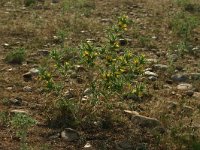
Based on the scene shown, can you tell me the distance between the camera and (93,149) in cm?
523

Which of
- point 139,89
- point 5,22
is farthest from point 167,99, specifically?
point 5,22

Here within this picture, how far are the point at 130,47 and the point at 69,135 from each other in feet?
13.1

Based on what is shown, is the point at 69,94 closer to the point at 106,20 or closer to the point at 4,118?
the point at 4,118

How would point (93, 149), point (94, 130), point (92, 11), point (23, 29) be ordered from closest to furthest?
1. point (93, 149)
2. point (94, 130)
3. point (23, 29)
4. point (92, 11)

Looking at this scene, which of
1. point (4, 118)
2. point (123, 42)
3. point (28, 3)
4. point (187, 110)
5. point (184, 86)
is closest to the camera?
point (4, 118)

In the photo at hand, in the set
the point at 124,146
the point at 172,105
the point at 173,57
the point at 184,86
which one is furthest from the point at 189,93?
the point at 124,146

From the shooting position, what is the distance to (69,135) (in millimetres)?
5469

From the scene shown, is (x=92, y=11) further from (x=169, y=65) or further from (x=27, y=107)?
(x=27, y=107)

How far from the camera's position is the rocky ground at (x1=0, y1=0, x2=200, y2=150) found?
543 cm

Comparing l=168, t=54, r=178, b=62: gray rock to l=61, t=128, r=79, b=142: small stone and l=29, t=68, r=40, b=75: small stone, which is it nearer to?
l=29, t=68, r=40, b=75: small stone

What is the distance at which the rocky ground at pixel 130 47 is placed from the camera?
214 inches

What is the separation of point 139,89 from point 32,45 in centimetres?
345

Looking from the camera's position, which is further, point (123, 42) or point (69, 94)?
point (123, 42)

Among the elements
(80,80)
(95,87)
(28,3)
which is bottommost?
(80,80)
